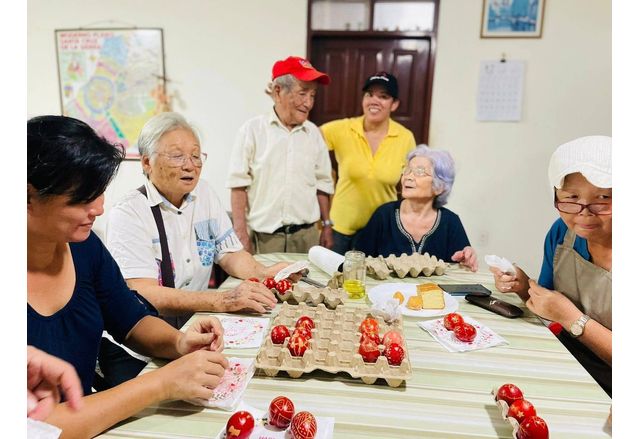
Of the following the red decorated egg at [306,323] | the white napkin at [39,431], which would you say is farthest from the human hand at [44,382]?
the red decorated egg at [306,323]

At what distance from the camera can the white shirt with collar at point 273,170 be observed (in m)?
2.56

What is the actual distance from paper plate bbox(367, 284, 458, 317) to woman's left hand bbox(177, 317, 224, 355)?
598 mm

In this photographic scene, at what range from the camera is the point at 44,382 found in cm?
73

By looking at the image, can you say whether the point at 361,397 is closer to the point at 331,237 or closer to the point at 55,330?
the point at 55,330

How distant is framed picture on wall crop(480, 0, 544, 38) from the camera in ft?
11.1

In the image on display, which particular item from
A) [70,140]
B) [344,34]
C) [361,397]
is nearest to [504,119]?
[344,34]

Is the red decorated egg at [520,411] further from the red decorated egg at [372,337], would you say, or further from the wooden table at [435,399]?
the red decorated egg at [372,337]

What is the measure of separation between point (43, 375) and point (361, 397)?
2.10ft

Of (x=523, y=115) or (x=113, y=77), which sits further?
(x=113, y=77)

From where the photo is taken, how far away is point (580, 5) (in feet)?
11.0

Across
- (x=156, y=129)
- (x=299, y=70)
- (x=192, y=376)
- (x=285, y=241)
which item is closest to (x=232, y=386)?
(x=192, y=376)

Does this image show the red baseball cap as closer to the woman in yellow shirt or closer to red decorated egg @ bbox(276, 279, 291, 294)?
the woman in yellow shirt

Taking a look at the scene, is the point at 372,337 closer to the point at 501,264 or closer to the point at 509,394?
the point at 509,394

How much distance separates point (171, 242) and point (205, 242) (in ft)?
0.59
